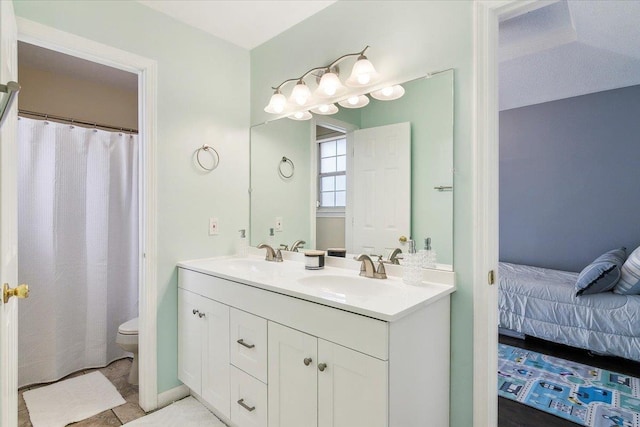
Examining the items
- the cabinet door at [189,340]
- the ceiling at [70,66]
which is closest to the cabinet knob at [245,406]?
the cabinet door at [189,340]

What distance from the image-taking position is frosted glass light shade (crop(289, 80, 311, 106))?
6.64ft

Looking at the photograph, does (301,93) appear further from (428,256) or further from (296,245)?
(428,256)

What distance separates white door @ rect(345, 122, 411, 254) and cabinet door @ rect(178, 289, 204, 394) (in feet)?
3.25

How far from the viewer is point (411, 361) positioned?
119 cm

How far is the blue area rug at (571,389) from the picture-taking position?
6.18ft

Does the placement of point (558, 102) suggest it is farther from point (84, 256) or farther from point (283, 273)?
→ point (84, 256)

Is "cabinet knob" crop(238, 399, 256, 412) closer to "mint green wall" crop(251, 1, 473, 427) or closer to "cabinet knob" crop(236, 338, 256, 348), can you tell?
"cabinet knob" crop(236, 338, 256, 348)

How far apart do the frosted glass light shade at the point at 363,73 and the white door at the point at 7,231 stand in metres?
1.35

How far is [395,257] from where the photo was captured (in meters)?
1.68

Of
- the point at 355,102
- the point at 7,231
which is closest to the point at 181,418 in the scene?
the point at 7,231

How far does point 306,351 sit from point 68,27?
6.48 ft

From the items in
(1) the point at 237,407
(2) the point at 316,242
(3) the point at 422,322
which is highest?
(2) the point at 316,242

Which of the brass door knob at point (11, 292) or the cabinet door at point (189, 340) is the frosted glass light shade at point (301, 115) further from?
the brass door knob at point (11, 292)

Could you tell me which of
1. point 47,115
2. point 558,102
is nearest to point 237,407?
point 47,115
